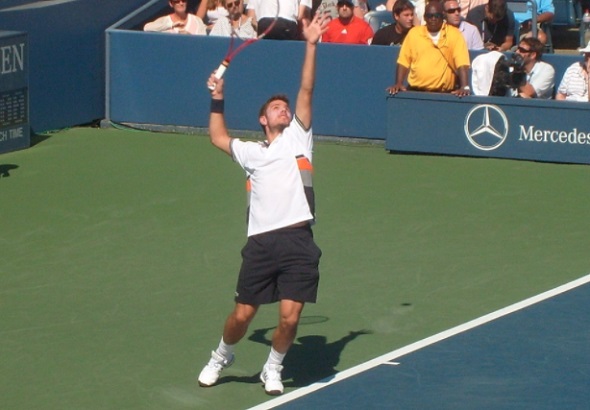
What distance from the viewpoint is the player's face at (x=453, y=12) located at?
15.9 meters

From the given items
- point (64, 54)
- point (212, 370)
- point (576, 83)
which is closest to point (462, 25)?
point (576, 83)

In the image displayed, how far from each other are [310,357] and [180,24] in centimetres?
924

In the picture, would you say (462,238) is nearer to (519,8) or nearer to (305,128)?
(305,128)

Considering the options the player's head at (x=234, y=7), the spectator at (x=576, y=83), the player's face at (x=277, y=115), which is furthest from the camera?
the player's head at (x=234, y=7)

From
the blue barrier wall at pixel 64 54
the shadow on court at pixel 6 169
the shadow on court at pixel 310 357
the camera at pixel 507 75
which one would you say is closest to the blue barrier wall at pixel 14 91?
the blue barrier wall at pixel 64 54

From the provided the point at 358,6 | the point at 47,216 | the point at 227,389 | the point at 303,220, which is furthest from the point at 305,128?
the point at 358,6

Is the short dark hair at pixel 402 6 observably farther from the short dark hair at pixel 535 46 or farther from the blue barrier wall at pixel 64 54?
the blue barrier wall at pixel 64 54

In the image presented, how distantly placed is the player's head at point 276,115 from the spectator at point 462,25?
332 inches

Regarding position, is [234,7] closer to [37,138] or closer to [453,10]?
[453,10]

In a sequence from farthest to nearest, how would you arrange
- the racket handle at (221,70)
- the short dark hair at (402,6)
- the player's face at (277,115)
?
the short dark hair at (402,6)
the player's face at (277,115)
the racket handle at (221,70)

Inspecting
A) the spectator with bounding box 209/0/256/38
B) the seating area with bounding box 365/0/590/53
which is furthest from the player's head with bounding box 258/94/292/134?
the seating area with bounding box 365/0/590/53

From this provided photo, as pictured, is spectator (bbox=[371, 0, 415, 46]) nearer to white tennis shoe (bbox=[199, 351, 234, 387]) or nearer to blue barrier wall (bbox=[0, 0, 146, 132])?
blue barrier wall (bbox=[0, 0, 146, 132])

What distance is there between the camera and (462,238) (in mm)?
11672

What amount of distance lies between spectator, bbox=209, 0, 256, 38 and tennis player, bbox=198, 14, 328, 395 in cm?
892
